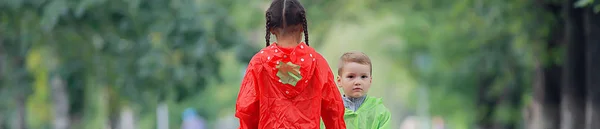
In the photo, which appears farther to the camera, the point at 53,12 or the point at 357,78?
the point at 53,12

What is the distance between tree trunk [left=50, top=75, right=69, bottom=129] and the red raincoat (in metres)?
19.5

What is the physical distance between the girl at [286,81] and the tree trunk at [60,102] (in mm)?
19475

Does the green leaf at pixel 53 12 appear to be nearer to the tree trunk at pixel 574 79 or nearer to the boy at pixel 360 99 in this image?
the tree trunk at pixel 574 79

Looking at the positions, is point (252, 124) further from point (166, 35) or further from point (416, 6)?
point (416, 6)

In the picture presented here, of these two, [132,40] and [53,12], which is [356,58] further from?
[132,40]

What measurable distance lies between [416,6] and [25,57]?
6896 mm

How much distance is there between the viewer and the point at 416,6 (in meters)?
27.6

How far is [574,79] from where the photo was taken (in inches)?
880

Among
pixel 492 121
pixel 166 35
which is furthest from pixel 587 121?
pixel 492 121

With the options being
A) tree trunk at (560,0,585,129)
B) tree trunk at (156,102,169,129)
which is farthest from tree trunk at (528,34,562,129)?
tree trunk at (156,102,169,129)

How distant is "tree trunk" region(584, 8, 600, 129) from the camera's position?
2031 centimetres

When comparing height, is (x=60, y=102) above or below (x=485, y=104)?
below

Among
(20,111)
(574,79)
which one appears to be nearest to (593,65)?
(574,79)

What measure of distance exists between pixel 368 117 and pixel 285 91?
95cm
